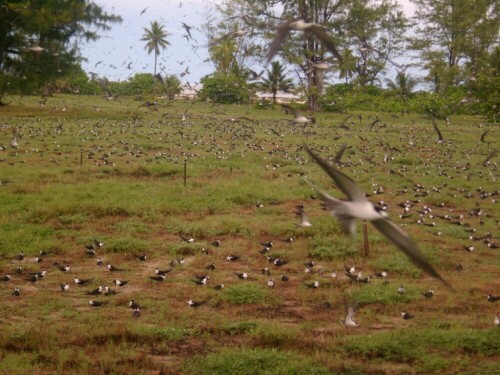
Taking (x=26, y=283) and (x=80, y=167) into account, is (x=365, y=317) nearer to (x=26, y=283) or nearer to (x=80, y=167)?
(x=26, y=283)

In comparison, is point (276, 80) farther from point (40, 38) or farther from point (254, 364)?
point (254, 364)

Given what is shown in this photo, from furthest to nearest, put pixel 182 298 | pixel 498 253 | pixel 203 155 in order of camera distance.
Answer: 1. pixel 203 155
2. pixel 498 253
3. pixel 182 298

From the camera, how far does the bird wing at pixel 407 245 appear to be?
2656 mm

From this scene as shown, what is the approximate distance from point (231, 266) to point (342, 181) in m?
4.10

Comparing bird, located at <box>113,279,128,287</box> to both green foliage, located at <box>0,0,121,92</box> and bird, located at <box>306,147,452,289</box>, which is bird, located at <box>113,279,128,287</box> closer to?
bird, located at <box>306,147,452,289</box>

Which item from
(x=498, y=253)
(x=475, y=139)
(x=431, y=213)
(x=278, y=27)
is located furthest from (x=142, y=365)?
(x=475, y=139)

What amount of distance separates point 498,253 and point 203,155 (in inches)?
302

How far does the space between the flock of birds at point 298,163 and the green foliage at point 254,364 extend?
35.4 inches

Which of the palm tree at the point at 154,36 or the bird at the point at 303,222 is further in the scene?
the palm tree at the point at 154,36

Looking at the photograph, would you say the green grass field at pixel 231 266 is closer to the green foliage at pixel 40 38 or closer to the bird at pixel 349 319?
the bird at pixel 349 319

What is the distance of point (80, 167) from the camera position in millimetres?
12102

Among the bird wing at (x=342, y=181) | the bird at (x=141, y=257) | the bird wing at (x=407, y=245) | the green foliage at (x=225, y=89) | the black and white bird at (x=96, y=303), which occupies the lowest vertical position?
the black and white bird at (x=96, y=303)

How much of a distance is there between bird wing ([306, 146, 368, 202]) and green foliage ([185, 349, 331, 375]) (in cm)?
176

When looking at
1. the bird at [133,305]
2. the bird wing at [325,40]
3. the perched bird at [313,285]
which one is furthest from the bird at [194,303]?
the bird wing at [325,40]
